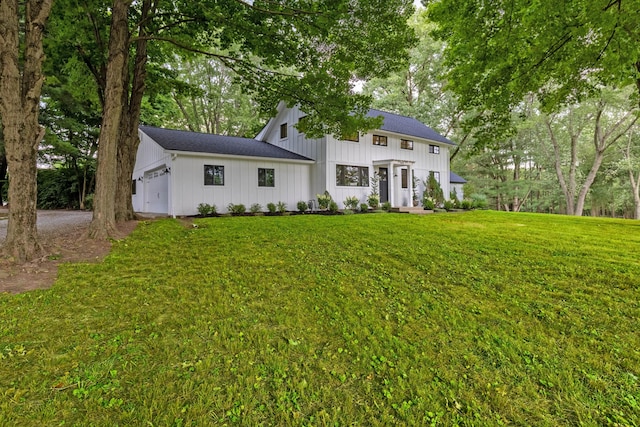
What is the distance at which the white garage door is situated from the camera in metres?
13.9

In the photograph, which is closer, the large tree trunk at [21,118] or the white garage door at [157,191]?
the large tree trunk at [21,118]

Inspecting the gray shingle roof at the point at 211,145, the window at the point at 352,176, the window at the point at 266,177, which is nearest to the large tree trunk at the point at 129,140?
the gray shingle roof at the point at 211,145

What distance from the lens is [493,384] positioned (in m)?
2.16

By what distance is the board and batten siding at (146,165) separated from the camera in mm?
13672

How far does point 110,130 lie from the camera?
22.4 feet

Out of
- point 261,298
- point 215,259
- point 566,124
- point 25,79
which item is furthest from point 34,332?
point 566,124

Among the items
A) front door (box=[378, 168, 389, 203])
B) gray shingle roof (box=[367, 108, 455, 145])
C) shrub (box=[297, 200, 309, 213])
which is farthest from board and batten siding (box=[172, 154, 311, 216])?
gray shingle roof (box=[367, 108, 455, 145])

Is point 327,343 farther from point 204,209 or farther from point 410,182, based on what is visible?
point 410,182

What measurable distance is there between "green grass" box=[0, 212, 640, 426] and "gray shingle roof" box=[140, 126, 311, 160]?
8.87 metres

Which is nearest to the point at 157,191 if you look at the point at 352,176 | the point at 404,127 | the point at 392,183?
the point at 352,176

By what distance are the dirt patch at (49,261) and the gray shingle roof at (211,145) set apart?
21.9 ft

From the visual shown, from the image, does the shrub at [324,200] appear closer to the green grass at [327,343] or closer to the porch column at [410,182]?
the porch column at [410,182]

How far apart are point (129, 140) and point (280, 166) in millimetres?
6569

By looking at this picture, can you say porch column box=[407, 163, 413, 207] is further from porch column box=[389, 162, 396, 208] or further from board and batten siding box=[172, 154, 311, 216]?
board and batten siding box=[172, 154, 311, 216]
